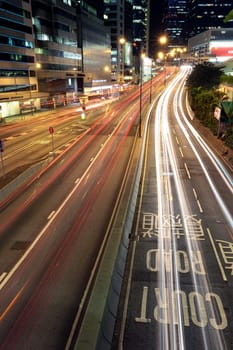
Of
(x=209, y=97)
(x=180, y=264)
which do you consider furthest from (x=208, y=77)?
(x=180, y=264)

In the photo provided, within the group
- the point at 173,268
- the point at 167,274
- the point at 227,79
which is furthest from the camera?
the point at 227,79

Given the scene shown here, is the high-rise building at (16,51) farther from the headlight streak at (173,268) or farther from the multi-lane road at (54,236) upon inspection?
the headlight streak at (173,268)

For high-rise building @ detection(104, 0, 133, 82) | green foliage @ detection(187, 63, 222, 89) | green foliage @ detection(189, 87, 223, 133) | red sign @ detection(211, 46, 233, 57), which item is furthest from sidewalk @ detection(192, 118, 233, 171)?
high-rise building @ detection(104, 0, 133, 82)

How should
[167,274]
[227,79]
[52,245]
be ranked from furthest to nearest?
[227,79], [52,245], [167,274]

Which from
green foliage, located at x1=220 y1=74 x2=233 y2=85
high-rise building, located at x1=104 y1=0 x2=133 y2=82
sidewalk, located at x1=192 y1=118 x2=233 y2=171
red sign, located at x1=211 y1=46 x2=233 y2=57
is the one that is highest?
high-rise building, located at x1=104 y1=0 x2=133 y2=82

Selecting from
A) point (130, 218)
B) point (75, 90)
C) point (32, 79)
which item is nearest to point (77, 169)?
point (130, 218)

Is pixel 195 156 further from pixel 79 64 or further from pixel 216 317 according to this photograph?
pixel 79 64

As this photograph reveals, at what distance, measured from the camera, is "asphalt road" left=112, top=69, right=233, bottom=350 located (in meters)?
10.4

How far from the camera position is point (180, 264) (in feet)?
47.7

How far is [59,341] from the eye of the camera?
9828 mm

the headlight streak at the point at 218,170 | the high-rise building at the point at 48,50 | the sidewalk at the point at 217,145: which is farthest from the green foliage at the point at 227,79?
the high-rise building at the point at 48,50

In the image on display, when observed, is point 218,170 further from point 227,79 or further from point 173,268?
point 227,79

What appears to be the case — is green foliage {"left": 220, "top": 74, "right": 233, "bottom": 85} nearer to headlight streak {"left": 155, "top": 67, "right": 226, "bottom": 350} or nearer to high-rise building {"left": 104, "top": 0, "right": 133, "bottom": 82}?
headlight streak {"left": 155, "top": 67, "right": 226, "bottom": 350}

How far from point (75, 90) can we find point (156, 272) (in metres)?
97.9
